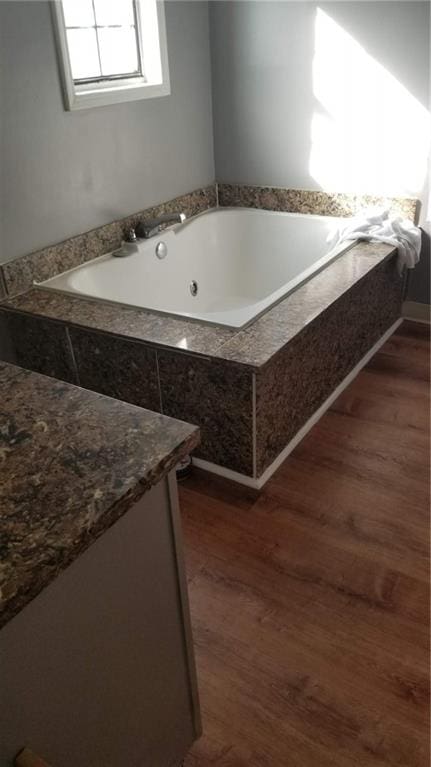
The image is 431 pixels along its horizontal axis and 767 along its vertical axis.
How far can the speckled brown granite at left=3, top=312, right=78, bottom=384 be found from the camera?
7.13ft

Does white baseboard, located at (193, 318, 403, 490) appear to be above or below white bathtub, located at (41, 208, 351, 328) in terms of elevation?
below

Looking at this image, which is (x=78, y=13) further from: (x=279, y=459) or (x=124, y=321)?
(x=279, y=459)

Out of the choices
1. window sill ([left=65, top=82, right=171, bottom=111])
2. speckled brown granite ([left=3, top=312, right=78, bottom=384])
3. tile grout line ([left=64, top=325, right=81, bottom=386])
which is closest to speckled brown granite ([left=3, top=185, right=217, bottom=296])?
speckled brown granite ([left=3, top=312, right=78, bottom=384])

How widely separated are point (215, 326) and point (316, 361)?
17.9 inches

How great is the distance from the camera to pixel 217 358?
1828 millimetres

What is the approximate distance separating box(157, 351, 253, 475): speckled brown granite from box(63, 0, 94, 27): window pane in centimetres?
151

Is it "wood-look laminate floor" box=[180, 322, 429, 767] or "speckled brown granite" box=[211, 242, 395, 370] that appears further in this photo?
"speckled brown granite" box=[211, 242, 395, 370]

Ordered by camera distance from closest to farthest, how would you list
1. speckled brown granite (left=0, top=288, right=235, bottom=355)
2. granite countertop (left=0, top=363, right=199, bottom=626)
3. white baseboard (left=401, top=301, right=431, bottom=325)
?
granite countertop (left=0, top=363, right=199, bottom=626)
speckled brown granite (left=0, top=288, right=235, bottom=355)
white baseboard (left=401, top=301, right=431, bottom=325)

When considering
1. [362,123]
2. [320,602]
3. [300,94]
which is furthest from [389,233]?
[320,602]

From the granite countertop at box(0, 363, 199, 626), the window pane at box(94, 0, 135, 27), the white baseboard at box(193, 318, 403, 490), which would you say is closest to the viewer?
the granite countertop at box(0, 363, 199, 626)

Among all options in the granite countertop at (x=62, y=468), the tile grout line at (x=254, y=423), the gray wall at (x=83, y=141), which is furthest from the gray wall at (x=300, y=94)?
the granite countertop at (x=62, y=468)

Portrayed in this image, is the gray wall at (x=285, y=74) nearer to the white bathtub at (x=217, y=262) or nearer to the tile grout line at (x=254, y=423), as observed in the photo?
the white bathtub at (x=217, y=262)

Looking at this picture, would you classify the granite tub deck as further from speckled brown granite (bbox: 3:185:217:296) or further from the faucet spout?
the faucet spout

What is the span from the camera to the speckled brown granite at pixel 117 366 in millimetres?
2004
